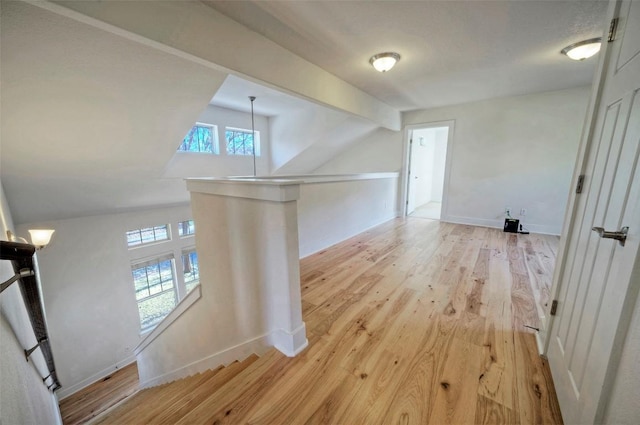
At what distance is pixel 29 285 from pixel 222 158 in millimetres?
4056

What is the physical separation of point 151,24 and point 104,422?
2649 mm

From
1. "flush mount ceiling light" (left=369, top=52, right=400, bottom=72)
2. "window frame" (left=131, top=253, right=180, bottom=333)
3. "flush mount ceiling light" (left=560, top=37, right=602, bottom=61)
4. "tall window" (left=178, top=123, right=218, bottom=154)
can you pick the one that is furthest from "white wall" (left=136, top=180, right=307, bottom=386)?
"flush mount ceiling light" (left=560, top=37, right=602, bottom=61)

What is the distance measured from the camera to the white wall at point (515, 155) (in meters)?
3.74

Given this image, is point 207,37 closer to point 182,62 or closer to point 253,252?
point 182,62

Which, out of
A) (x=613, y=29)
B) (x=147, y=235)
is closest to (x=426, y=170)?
(x=613, y=29)

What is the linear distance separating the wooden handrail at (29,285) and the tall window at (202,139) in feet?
11.5

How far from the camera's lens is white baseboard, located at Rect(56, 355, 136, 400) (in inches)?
143

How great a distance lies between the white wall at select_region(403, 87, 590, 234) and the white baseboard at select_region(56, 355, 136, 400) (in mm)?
6613

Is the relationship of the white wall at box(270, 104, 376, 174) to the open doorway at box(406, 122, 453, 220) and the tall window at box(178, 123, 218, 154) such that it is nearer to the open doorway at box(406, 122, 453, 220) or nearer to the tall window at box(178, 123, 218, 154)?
the open doorway at box(406, 122, 453, 220)

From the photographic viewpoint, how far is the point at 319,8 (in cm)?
179

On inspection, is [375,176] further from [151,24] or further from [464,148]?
[151,24]

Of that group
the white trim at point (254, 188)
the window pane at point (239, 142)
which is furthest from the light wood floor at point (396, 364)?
the window pane at point (239, 142)

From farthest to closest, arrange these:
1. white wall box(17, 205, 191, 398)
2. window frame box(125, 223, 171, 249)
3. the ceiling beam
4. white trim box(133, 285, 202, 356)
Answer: window frame box(125, 223, 171, 249)
white wall box(17, 205, 191, 398)
white trim box(133, 285, 202, 356)
the ceiling beam

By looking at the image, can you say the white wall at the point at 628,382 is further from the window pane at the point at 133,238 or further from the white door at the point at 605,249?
the window pane at the point at 133,238
